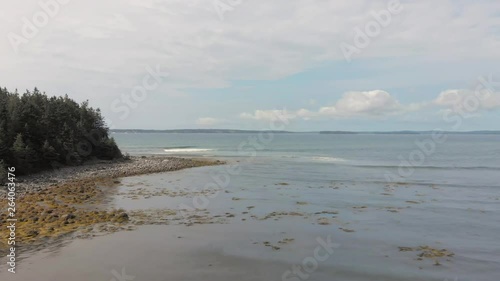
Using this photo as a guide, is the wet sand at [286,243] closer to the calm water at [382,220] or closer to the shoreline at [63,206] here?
the calm water at [382,220]

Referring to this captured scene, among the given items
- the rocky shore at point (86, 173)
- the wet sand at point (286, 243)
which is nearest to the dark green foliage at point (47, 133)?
the rocky shore at point (86, 173)

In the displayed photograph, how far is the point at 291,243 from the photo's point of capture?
14961 mm

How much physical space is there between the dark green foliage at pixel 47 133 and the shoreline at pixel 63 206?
1682 millimetres

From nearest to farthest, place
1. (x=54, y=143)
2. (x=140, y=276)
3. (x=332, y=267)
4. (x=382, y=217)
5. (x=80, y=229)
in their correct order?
(x=140, y=276) → (x=332, y=267) → (x=80, y=229) → (x=382, y=217) → (x=54, y=143)

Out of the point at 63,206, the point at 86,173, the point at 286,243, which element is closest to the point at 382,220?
the point at 286,243

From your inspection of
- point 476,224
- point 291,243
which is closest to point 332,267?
point 291,243

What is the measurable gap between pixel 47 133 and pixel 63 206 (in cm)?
1986

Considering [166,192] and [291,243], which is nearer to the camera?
[291,243]

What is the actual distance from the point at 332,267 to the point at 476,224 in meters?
10.2

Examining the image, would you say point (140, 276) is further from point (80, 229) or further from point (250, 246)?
point (80, 229)

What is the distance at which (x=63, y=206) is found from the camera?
20.9 m

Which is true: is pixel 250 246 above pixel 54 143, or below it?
below

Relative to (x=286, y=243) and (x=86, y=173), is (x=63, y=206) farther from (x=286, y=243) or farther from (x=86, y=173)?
(x=86, y=173)

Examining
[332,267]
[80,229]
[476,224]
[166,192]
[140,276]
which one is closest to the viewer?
[140,276]
